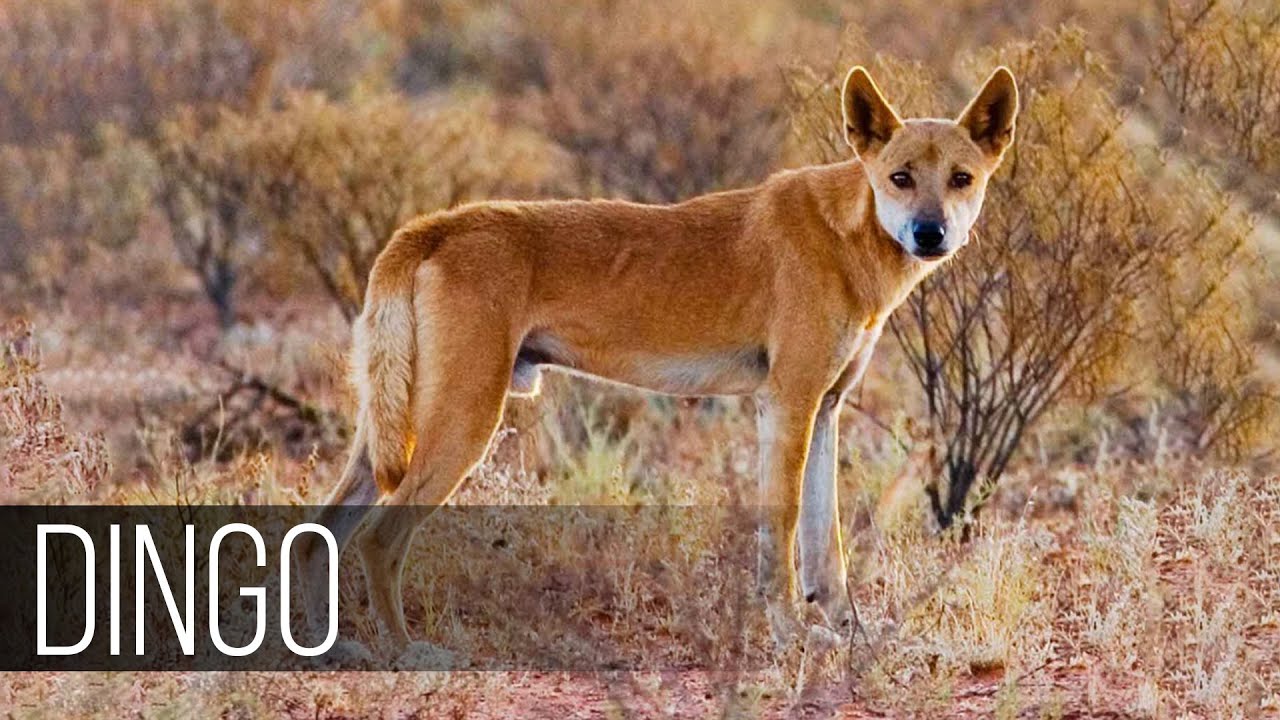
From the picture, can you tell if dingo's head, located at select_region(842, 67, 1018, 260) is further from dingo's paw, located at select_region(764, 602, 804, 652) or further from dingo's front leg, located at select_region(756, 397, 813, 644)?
dingo's paw, located at select_region(764, 602, 804, 652)

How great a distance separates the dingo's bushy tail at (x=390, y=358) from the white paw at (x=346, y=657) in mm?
517

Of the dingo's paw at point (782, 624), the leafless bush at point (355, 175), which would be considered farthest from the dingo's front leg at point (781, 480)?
the leafless bush at point (355, 175)

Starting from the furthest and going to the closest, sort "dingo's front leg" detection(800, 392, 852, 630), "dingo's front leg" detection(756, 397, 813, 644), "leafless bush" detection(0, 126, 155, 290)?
"leafless bush" detection(0, 126, 155, 290)
"dingo's front leg" detection(800, 392, 852, 630)
"dingo's front leg" detection(756, 397, 813, 644)

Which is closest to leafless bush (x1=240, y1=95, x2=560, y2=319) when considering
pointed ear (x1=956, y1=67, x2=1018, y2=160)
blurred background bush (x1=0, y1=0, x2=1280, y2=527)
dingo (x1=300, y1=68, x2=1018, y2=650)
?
blurred background bush (x1=0, y1=0, x2=1280, y2=527)

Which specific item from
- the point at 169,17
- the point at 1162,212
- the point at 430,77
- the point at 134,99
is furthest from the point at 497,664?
the point at 430,77

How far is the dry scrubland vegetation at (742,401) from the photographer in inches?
255

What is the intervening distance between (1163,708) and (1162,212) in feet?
10.1

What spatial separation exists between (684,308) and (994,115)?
1.21 metres

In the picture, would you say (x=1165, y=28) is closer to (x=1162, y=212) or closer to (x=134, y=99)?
(x=1162, y=212)

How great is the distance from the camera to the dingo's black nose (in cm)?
645

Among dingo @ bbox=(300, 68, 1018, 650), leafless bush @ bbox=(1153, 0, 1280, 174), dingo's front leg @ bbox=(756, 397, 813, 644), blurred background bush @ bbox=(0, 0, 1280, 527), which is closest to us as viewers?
dingo @ bbox=(300, 68, 1018, 650)

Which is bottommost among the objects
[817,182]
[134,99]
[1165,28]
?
[817,182]

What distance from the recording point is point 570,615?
714 centimetres

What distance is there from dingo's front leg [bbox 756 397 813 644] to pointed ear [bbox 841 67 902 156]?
Result: 0.89 metres
